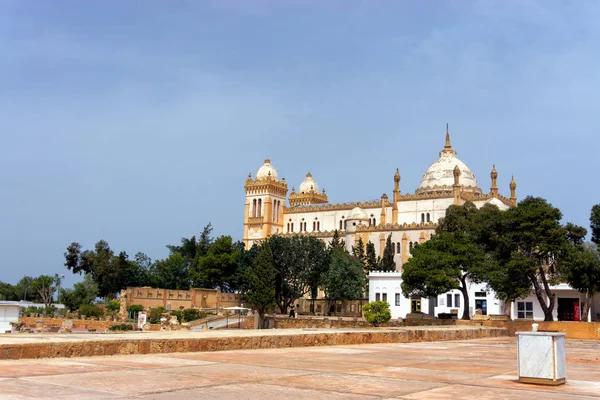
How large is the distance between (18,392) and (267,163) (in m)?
93.6

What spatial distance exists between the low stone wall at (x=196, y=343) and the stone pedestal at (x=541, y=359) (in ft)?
16.5

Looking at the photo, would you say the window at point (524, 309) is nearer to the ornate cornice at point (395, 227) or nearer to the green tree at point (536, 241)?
the green tree at point (536, 241)

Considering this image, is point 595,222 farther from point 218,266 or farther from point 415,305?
point 218,266

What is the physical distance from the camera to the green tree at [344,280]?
193 feet

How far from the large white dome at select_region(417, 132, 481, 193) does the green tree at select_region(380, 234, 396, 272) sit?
1053cm

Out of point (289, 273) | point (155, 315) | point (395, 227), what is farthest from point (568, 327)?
point (395, 227)

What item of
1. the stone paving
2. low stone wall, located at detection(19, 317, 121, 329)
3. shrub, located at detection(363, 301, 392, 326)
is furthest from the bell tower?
the stone paving

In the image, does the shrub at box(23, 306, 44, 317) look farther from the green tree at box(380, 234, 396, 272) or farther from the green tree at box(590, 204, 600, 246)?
the green tree at box(590, 204, 600, 246)

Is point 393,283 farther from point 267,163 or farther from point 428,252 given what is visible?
point 267,163

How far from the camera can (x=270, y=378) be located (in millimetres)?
7039

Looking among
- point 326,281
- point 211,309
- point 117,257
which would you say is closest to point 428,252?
point 326,281

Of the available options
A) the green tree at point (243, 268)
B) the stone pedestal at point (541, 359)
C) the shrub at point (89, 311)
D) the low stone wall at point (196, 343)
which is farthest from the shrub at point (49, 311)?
the stone pedestal at point (541, 359)

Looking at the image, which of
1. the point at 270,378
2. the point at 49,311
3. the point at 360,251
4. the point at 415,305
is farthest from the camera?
the point at 360,251

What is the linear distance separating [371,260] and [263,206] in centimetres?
2728
